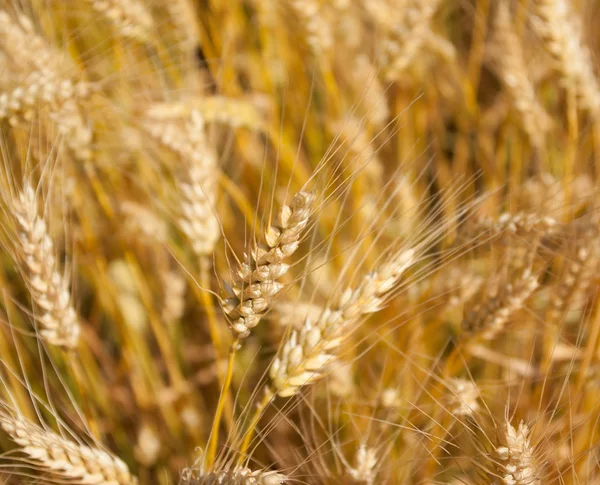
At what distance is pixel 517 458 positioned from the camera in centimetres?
53

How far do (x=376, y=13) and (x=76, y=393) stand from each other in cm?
94

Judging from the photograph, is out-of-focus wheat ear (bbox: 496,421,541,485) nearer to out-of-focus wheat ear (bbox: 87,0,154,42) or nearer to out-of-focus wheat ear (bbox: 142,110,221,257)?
out-of-focus wheat ear (bbox: 142,110,221,257)

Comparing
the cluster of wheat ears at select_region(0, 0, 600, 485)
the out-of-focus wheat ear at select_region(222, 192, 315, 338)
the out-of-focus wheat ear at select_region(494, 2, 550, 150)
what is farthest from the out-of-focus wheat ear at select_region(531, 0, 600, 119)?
the out-of-focus wheat ear at select_region(222, 192, 315, 338)

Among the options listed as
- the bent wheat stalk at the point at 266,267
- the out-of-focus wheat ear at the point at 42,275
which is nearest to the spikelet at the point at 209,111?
the out-of-focus wheat ear at the point at 42,275

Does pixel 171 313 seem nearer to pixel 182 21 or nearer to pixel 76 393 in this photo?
pixel 76 393

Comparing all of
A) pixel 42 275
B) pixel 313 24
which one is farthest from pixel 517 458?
pixel 313 24

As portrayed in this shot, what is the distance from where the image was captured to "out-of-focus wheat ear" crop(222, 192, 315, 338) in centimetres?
51

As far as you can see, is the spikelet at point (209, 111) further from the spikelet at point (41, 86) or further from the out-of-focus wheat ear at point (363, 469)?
the out-of-focus wheat ear at point (363, 469)

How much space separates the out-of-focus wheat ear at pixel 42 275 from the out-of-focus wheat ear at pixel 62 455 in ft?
0.38

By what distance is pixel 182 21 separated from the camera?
1.04 meters

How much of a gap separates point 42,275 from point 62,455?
214 mm

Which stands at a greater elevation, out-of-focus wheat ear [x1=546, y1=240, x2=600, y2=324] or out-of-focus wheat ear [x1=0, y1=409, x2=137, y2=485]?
out-of-focus wheat ear [x1=0, y1=409, x2=137, y2=485]

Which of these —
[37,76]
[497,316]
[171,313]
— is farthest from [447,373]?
[37,76]

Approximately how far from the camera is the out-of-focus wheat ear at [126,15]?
88 centimetres
